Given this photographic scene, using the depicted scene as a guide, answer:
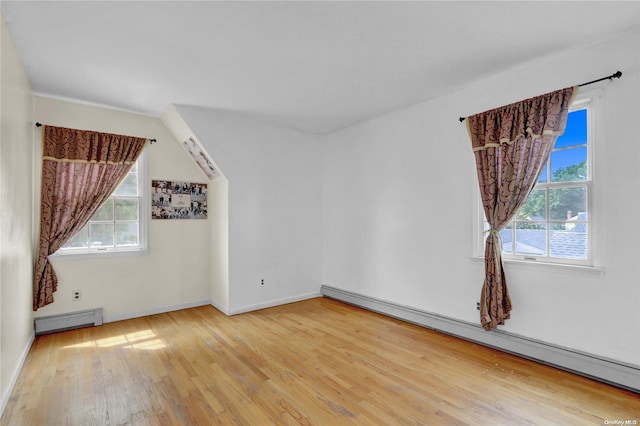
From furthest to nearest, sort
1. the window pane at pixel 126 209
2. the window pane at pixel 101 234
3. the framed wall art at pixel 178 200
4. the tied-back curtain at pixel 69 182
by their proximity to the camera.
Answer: the framed wall art at pixel 178 200 → the window pane at pixel 126 209 → the window pane at pixel 101 234 → the tied-back curtain at pixel 69 182

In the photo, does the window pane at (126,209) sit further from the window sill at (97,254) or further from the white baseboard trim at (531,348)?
the white baseboard trim at (531,348)

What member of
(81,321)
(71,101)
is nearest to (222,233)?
(81,321)

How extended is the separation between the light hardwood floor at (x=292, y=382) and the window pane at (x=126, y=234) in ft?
3.57

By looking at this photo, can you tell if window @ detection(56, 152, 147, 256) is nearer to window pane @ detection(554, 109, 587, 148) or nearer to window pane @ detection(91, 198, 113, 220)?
window pane @ detection(91, 198, 113, 220)

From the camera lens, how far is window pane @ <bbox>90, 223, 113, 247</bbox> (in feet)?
12.6

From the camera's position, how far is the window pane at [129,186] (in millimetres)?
4035

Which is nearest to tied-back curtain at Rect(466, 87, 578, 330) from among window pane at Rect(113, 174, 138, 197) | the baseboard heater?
window pane at Rect(113, 174, 138, 197)

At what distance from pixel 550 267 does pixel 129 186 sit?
4.92 metres

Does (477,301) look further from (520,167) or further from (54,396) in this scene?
(54,396)

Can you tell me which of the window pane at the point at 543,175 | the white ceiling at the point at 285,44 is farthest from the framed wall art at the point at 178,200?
the window pane at the point at 543,175

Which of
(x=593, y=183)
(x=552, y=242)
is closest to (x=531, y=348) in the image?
(x=552, y=242)

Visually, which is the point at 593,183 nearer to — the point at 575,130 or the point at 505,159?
the point at 575,130

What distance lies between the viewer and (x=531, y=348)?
9.22 feet

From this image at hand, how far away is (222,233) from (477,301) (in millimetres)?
3335
